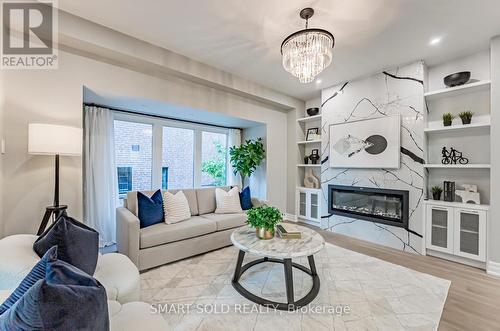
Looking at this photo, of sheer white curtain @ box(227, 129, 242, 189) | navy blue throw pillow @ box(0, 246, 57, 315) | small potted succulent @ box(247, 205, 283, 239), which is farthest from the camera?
sheer white curtain @ box(227, 129, 242, 189)

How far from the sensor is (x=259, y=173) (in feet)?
16.3

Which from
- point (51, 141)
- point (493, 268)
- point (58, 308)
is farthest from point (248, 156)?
point (58, 308)

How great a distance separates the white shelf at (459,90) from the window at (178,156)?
4.23 metres

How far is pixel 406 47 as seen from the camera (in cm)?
288

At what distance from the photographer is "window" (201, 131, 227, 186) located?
16.3 feet

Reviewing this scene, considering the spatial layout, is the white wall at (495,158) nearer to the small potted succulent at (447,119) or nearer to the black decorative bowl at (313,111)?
the small potted succulent at (447,119)

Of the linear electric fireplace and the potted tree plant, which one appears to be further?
the potted tree plant

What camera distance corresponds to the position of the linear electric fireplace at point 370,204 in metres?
3.43

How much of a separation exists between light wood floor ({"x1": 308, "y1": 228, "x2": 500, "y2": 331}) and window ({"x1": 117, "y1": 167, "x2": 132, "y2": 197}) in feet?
12.1

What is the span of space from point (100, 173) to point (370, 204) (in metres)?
4.43

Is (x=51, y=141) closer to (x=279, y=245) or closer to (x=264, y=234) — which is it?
(x=264, y=234)

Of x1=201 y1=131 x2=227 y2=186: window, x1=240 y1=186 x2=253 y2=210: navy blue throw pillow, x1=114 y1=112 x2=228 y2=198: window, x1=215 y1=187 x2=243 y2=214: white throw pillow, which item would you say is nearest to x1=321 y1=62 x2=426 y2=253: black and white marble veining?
x1=240 y1=186 x2=253 y2=210: navy blue throw pillow

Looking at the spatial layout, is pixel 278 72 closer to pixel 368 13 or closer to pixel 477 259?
pixel 368 13

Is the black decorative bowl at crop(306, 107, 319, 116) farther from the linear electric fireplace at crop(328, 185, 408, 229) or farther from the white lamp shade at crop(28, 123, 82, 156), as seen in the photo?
the white lamp shade at crop(28, 123, 82, 156)
